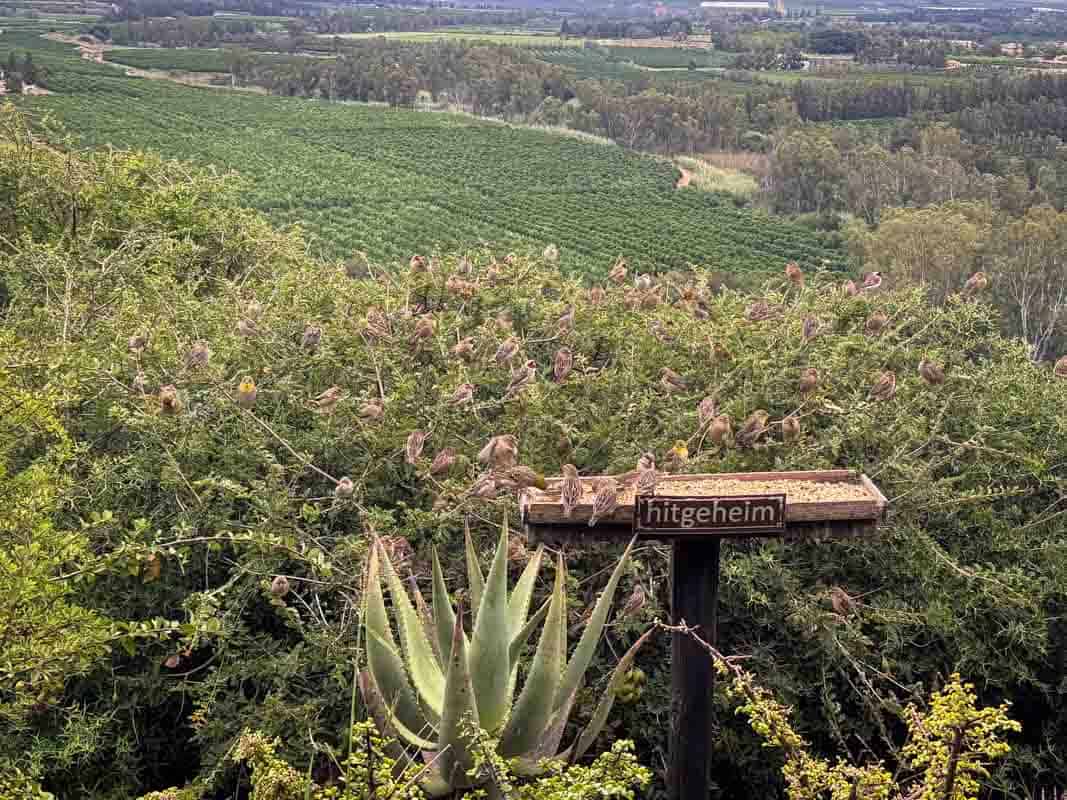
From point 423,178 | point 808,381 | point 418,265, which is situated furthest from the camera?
point 423,178

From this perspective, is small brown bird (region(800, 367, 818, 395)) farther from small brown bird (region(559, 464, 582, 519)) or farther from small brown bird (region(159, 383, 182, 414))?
small brown bird (region(159, 383, 182, 414))

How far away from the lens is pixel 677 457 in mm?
3697

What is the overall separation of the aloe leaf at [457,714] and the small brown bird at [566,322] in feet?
7.70

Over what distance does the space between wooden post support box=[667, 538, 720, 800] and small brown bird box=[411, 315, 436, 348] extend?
6.25 ft

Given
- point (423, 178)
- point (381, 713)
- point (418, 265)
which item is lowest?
point (423, 178)

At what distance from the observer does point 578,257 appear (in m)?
36.6

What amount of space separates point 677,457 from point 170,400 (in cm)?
195

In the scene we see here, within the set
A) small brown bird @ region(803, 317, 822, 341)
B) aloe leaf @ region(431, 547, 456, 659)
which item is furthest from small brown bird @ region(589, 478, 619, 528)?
small brown bird @ region(803, 317, 822, 341)

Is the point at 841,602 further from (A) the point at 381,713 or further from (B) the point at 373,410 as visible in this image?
(B) the point at 373,410

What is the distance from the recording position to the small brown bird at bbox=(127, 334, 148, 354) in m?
4.51

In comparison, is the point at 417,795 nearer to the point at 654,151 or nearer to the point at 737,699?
the point at 737,699

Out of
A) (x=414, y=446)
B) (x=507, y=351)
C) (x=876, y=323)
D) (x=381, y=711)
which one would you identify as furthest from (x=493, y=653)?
(x=876, y=323)

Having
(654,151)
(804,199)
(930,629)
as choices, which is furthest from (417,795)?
(654,151)

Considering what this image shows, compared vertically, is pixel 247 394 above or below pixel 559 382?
above
